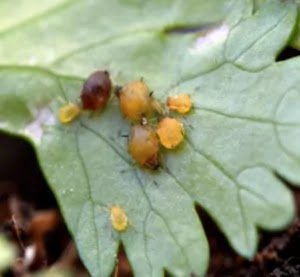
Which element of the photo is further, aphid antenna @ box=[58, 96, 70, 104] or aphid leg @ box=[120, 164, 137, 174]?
aphid antenna @ box=[58, 96, 70, 104]

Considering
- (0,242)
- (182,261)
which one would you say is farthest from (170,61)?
(0,242)

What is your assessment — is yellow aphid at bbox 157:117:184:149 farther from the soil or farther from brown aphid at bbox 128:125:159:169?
the soil

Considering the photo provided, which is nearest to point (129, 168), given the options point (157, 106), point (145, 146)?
point (145, 146)

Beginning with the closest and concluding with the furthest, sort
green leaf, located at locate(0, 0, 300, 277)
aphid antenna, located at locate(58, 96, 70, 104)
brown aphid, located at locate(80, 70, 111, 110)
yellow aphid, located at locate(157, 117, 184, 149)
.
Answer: green leaf, located at locate(0, 0, 300, 277) → yellow aphid, located at locate(157, 117, 184, 149) → brown aphid, located at locate(80, 70, 111, 110) → aphid antenna, located at locate(58, 96, 70, 104)

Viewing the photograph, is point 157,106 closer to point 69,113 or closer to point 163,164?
point 163,164

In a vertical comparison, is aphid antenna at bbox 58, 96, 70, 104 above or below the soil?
above

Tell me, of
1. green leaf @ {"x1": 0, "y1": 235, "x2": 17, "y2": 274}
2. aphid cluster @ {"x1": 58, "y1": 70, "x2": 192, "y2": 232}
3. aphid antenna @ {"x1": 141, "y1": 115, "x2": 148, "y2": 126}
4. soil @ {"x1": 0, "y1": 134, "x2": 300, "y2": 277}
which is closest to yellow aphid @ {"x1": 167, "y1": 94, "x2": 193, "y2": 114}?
aphid cluster @ {"x1": 58, "y1": 70, "x2": 192, "y2": 232}
